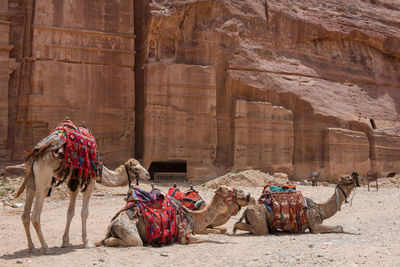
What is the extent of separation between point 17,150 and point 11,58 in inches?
176

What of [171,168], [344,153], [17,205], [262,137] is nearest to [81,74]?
[171,168]

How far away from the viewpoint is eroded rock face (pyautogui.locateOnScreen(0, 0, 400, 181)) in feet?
68.1

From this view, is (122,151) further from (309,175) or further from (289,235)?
(289,235)

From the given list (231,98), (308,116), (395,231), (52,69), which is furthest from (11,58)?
(395,231)

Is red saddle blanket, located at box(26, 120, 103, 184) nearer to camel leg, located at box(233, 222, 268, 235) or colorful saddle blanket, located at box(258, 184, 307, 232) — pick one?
camel leg, located at box(233, 222, 268, 235)

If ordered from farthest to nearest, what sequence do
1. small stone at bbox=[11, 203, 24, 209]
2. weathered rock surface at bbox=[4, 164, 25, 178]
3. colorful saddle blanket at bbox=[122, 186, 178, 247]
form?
weathered rock surface at bbox=[4, 164, 25, 178] → small stone at bbox=[11, 203, 24, 209] → colorful saddle blanket at bbox=[122, 186, 178, 247]

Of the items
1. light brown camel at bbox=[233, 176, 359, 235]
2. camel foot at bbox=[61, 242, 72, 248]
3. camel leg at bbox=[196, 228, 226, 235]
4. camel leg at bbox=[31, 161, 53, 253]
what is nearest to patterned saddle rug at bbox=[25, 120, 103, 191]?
camel leg at bbox=[31, 161, 53, 253]

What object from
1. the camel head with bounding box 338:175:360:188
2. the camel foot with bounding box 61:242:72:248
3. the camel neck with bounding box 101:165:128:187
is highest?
the camel neck with bounding box 101:165:128:187

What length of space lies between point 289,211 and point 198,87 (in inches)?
529

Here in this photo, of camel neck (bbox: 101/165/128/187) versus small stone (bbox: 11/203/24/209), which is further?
small stone (bbox: 11/203/24/209)

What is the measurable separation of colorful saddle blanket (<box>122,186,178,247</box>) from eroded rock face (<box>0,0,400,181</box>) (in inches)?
511

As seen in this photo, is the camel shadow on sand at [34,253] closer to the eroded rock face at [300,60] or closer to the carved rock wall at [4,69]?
the carved rock wall at [4,69]

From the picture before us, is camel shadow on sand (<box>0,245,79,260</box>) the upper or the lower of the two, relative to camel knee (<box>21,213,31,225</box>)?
lower

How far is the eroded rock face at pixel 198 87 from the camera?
20.8m
